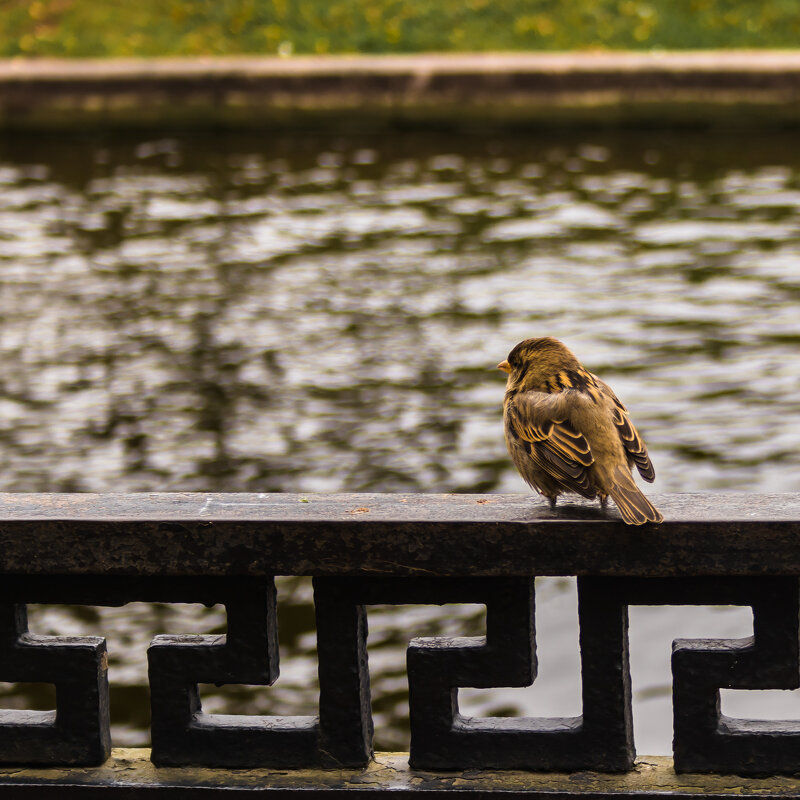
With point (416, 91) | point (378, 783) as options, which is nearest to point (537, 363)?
point (378, 783)

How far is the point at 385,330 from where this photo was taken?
32.8 ft

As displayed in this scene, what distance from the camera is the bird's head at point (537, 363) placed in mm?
3168

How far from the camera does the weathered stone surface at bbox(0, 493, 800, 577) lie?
2422 mm

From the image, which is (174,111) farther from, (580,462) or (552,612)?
(580,462)

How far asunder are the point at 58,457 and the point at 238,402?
1279 mm

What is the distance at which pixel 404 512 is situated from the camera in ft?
8.35

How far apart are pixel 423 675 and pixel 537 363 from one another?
35.6 inches

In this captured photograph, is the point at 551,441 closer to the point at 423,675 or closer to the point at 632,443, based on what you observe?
the point at 632,443

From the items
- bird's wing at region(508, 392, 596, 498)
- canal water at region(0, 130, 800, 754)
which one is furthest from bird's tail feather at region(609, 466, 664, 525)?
canal water at region(0, 130, 800, 754)

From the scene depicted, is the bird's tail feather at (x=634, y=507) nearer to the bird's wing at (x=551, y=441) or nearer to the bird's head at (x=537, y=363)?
the bird's wing at (x=551, y=441)

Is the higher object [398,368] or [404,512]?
[404,512]

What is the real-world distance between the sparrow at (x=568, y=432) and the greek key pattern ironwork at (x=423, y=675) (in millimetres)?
266

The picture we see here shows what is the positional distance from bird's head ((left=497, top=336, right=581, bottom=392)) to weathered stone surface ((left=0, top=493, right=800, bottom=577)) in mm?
627

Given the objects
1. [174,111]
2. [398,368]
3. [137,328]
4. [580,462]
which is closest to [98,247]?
[137,328]
